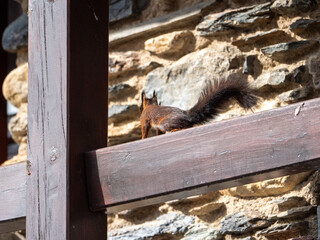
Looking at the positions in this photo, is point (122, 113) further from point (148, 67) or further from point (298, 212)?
point (298, 212)

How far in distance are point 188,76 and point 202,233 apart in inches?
28.7

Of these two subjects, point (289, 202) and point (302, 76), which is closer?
point (289, 202)

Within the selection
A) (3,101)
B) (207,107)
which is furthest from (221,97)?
(3,101)

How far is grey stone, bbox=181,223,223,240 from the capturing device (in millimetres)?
2605

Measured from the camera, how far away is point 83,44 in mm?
1916

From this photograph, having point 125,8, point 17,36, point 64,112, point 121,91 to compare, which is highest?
point 17,36

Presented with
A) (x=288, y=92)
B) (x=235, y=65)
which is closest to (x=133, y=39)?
(x=235, y=65)

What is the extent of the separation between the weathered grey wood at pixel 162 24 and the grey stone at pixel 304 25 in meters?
0.43

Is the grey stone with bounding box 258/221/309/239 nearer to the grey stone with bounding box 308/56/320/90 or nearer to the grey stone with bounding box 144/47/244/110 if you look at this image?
the grey stone with bounding box 308/56/320/90

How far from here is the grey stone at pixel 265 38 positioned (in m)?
2.75

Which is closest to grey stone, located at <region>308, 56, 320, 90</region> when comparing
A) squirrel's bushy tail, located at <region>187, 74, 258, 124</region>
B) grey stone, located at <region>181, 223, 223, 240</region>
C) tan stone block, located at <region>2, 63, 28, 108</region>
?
squirrel's bushy tail, located at <region>187, 74, 258, 124</region>

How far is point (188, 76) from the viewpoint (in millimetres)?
2947

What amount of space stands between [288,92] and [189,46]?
23.1 inches

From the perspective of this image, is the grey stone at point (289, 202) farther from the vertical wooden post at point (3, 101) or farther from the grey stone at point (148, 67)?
the vertical wooden post at point (3, 101)
